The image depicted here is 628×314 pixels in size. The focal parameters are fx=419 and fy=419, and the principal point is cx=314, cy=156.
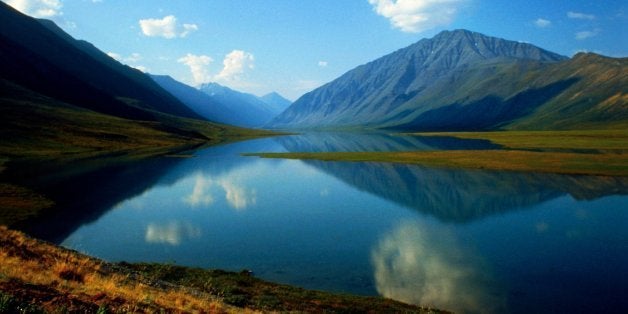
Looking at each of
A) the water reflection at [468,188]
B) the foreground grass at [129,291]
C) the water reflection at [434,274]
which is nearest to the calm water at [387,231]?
the water reflection at [434,274]

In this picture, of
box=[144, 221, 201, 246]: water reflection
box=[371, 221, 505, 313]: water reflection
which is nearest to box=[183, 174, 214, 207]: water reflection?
box=[144, 221, 201, 246]: water reflection

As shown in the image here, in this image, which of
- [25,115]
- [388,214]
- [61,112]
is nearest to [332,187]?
[388,214]

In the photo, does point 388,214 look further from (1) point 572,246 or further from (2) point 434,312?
(2) point 434,312

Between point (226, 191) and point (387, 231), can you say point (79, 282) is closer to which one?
point (387, 231)

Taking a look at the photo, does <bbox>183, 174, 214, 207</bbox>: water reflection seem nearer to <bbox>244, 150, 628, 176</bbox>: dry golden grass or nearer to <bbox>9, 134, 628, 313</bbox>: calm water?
<bbox>9, 134, 628, 313</bbox>: calm water

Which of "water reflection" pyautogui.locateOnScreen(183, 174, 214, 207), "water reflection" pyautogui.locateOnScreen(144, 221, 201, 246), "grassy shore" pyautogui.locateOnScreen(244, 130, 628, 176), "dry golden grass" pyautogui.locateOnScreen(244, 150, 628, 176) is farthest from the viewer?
"grassy shore" pyautogui.locateOnScreen(244, 130, 628, 176)

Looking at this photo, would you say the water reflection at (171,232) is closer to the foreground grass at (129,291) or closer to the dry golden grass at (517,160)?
the foreground grass at (129,291)

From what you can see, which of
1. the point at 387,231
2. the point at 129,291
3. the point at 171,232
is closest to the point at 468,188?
the point at 387,231
